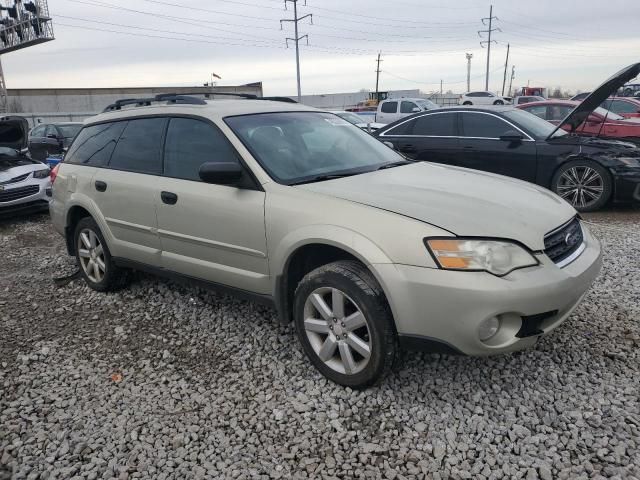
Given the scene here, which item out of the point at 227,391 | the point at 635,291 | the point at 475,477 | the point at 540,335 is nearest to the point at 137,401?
the point at 227,391

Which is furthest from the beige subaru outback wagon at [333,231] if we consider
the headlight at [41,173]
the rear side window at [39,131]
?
the rear side window at [39,131]

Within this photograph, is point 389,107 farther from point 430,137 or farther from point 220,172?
point 220,172

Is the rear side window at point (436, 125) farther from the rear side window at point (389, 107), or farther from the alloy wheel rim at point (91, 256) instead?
the rear side window at point (389, 107)

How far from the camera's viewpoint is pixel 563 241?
9.69ft

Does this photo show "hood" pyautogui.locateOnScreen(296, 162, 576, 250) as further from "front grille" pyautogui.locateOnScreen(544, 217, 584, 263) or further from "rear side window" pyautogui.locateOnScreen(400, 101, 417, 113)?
"rear side window" pyautogui.locateOnScreen(400, 101, 417, 113)

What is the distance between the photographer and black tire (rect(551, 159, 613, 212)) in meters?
6.93

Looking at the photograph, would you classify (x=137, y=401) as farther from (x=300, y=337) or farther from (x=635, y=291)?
(x=635, y=291)

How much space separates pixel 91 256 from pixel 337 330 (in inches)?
112

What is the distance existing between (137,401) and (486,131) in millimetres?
6378

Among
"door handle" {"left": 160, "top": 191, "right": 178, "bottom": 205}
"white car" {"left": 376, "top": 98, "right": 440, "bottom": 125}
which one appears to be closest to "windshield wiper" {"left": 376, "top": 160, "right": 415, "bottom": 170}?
"door handle" {"left": 160, "top": 191, "right": 178, "bottom": 205}

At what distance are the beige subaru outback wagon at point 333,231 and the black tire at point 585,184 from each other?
A: 3.93 meters

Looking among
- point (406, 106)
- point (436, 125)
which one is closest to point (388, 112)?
point (406, 106)

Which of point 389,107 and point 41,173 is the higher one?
point 389,107

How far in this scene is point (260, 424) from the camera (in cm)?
276
